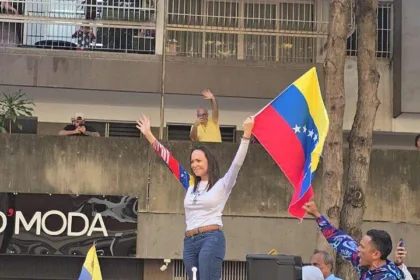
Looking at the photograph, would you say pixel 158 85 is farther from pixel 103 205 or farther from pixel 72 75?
pixel 103 205

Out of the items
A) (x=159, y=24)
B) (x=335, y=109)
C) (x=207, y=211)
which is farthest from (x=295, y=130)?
(x=159, y=24)

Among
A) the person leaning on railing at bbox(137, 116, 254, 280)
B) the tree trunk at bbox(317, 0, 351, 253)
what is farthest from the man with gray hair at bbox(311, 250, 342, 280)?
the tree trunk at bbox(317, 0, 351, 253)

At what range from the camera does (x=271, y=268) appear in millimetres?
6301

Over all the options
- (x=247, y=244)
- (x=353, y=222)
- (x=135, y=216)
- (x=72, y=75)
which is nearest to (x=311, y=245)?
(x=247, y=244)

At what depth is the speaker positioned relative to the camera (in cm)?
628

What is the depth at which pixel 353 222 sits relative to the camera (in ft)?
36.8

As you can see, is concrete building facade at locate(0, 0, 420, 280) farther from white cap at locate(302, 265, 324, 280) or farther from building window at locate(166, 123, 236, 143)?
white cap at locate(302, 265, 324, 280)

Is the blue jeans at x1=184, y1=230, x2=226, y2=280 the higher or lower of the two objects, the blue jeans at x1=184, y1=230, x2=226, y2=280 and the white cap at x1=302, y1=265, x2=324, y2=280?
the higher

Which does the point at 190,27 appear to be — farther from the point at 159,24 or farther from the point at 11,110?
the point at 11,110

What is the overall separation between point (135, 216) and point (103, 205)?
57 centimetres

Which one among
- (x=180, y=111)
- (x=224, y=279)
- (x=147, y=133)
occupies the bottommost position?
(x=224, y=279)

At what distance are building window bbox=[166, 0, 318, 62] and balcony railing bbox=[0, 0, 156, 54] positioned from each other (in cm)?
62

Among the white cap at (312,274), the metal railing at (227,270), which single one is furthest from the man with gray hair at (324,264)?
the metal railing at (227,270)

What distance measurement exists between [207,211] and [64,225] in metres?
6.63
